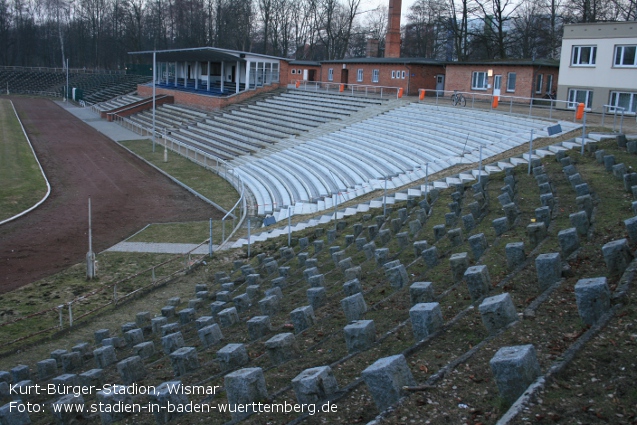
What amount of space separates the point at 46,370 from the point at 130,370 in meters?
2.45

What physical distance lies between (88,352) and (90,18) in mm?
110084

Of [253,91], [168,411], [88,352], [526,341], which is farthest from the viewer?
[253,91]

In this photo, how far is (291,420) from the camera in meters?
6.02

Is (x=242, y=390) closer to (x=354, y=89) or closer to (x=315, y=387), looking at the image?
(x=315, y=387)

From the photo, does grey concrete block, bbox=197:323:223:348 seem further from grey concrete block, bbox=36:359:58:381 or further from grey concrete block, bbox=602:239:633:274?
grey concrete block, bbox=602:239:633:274

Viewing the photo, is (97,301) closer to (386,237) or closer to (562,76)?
(386,237)

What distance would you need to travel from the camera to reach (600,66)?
108 feet

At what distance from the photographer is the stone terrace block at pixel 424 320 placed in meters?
7.06

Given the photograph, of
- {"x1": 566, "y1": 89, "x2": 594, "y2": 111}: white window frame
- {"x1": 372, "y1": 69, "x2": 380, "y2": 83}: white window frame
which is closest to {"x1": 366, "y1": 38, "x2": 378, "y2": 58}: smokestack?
{"x1": 372, "y1": 69, "x2": 380, "y2": 83}: white window frame

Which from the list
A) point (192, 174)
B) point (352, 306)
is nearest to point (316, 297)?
point (352, 306)

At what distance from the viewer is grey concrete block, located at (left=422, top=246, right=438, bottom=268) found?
33.4 feet

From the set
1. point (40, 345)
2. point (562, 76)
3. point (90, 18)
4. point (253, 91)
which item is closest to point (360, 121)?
point (562, 76)

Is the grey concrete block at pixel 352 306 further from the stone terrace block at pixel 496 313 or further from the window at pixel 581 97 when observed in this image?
the window at pixel 581 97

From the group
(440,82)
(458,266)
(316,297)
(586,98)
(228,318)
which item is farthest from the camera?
(440,82)
